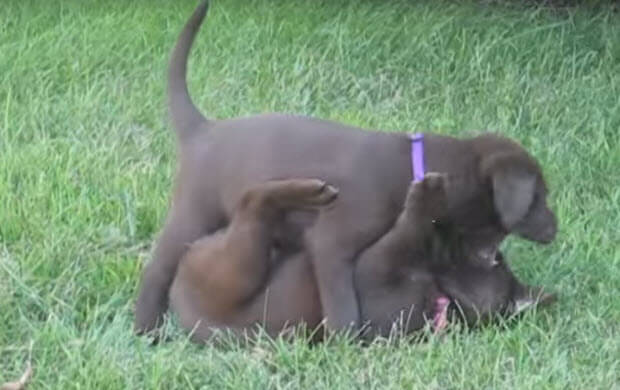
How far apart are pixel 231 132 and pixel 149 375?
66cm

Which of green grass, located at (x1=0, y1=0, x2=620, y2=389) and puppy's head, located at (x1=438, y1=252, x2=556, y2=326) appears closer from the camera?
green grass, located at (x1=0, y1=0, x2=620, y2=389)

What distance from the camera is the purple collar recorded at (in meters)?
3.31

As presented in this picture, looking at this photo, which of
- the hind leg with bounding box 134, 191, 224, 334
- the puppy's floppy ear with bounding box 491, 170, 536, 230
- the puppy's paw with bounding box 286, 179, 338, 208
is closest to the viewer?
the puppy's paw with bounding box 286, 179, 338, 208

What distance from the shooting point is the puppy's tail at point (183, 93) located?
358cm

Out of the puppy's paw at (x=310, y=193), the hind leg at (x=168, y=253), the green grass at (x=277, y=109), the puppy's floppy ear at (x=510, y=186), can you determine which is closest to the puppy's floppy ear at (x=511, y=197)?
the puppy's floppy ear at (x=510, y=186)

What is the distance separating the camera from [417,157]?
3340mm

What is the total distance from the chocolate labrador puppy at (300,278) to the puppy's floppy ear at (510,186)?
13 cm

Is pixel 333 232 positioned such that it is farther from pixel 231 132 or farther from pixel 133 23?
pixel 133 23

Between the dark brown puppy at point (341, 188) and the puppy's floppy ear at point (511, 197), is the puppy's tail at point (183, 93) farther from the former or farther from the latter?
the puppy's floppy ear at point (511, 197)

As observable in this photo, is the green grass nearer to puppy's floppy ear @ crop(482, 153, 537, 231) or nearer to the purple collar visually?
puppy's floppy ear @ crop(482, 153, 537, 231)

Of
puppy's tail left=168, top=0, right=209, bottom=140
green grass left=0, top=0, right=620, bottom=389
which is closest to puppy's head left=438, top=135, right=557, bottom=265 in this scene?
green grass left=0, top=0, right=620, bottom=389

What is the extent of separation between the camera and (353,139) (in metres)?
3.34

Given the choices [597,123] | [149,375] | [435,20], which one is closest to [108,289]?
[149,375]

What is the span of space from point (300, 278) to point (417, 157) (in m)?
0.38
